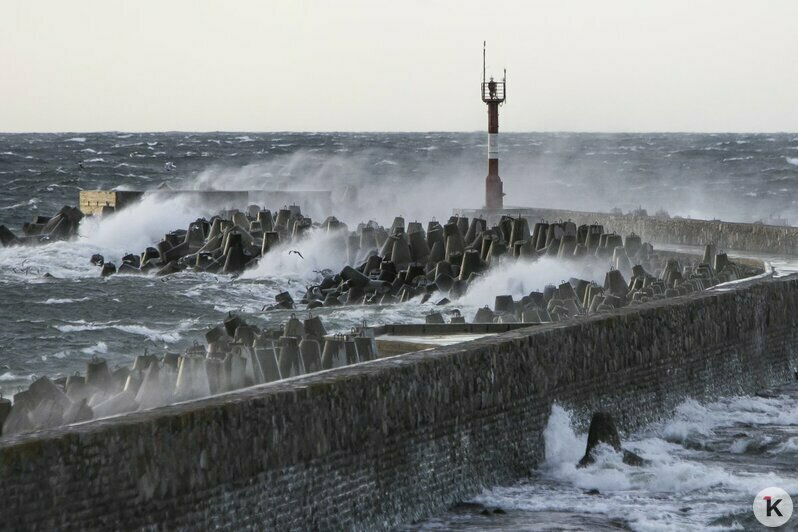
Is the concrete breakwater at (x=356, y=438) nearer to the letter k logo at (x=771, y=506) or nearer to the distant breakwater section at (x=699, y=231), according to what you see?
the letter k logo at (x=771, y=506)

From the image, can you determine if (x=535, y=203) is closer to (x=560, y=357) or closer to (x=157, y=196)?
(x=157, y=196)

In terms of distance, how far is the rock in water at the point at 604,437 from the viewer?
36.5ft

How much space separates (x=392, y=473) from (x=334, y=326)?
1311 centimetres

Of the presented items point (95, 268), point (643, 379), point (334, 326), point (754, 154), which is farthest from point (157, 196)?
point (754, 154)

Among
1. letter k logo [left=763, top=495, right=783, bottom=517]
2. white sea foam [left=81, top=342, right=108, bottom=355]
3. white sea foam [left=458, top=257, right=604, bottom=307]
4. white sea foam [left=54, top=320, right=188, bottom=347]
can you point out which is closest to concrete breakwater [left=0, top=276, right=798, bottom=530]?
letter k logo [left=763, top=495, right=783, bottom=517]

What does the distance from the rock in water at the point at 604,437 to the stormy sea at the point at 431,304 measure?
3.7 inches

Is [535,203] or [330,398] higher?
[330,398]

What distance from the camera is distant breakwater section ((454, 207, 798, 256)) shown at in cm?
2661

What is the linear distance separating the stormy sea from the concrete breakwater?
0.96 ft

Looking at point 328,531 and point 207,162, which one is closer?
point 328,531

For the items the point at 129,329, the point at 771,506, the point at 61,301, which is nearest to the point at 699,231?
the point at 129,329

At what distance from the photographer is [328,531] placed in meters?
8.52

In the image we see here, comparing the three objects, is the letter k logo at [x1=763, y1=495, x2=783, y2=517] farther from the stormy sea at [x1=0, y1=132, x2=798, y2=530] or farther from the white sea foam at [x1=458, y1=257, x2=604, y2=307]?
the white sea foam at [x1=458, y1=257, x2=604, y2=307]

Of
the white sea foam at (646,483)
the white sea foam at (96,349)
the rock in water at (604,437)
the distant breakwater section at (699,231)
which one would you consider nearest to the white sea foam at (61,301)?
the white sea foam at (96,349)
